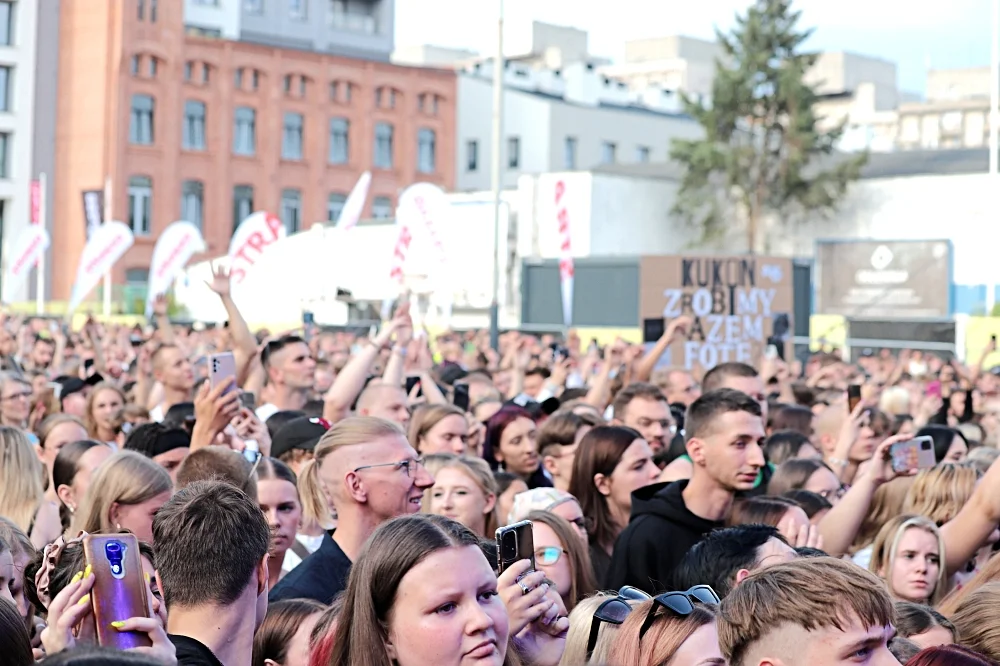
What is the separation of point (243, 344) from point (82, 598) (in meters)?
6.81

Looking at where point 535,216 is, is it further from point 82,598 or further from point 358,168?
point 82,598

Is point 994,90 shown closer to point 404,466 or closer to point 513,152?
point 404,466

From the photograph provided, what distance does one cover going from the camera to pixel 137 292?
159 ft

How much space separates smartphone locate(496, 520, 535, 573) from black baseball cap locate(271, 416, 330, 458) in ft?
10.4

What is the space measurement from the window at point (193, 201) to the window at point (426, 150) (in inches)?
433

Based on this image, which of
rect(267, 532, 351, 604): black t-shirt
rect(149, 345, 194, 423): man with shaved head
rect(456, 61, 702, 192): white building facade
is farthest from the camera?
rect(456, 61, 702, 192): white building facade

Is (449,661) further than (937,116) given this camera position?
No

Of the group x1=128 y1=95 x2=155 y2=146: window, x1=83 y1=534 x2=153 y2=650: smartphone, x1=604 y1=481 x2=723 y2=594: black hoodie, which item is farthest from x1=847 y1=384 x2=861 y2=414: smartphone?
x1=128 y1=95 x2=155 y2=146: window

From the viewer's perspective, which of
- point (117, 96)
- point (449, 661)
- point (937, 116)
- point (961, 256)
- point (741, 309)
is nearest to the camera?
point (449, 661)

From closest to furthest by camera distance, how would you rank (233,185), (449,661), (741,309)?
(449,661) → (741,309) → (233,185)

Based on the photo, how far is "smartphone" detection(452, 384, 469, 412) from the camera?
35.0 ft

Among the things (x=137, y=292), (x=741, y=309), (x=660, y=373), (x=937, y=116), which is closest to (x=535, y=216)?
(x=137, y=292)

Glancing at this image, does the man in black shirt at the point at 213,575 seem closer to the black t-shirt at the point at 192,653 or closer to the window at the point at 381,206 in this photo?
the black t-shirt at the point at 192,653

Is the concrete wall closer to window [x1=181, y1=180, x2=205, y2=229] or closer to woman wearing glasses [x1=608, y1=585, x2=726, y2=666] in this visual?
window [x1=181, y1=180, x2=205, y2=229]
